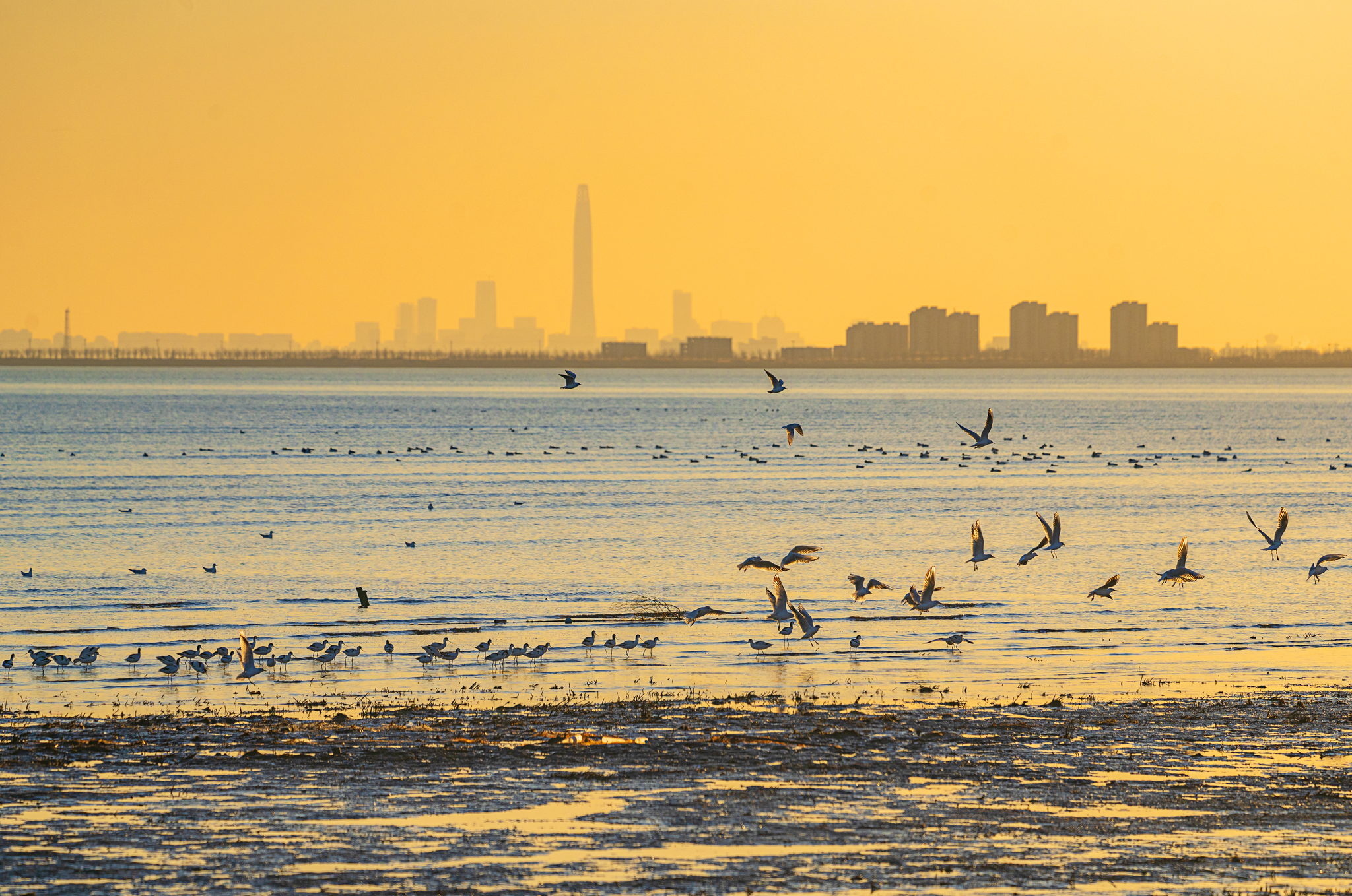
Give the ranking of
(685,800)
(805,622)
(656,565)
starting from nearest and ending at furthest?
(685,800)
(805,622)
(656,565)

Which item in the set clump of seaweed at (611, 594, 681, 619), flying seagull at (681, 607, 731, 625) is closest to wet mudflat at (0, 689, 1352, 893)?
flying seagull at (681, 607, 731, 625)

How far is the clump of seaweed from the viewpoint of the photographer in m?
35.2

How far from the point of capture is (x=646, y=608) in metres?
36.3

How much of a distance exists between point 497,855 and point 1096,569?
34241 millimetres

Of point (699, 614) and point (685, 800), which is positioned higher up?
point (685, 800)

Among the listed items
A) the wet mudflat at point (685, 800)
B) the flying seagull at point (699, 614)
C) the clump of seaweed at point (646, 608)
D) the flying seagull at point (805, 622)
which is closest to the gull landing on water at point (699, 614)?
the flying seagull at point (699, 614)

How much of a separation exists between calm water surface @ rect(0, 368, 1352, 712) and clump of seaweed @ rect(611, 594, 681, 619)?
403 millimetres

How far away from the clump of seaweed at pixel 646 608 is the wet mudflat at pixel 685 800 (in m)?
12.4

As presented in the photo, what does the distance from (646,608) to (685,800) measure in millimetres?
19767

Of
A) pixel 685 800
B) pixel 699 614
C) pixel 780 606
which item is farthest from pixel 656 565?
pixel 685 800

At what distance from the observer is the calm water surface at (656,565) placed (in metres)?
27.2

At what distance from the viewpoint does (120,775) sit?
17.4 meters

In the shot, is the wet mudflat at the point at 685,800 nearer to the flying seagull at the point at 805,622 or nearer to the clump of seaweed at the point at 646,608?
the flying seagull at the point at 805,622

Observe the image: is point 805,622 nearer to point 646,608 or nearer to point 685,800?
point 646,608
